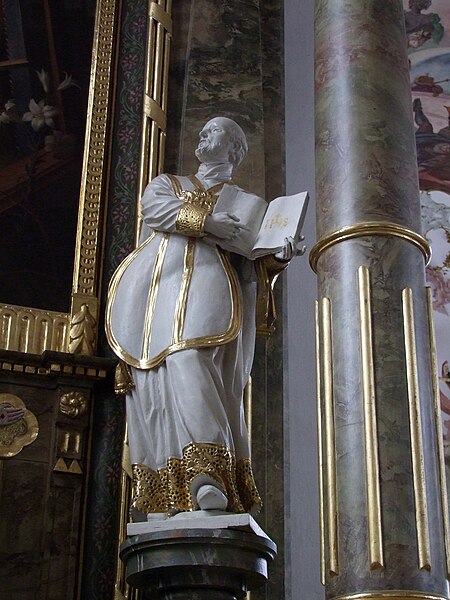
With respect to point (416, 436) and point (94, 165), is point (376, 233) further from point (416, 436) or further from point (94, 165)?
point (94, 165)

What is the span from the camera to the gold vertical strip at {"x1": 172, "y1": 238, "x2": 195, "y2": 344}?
3900 millimetres

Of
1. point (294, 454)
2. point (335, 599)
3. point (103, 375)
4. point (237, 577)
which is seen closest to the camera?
point (237, 577)

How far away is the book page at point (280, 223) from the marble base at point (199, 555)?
113 centimetres

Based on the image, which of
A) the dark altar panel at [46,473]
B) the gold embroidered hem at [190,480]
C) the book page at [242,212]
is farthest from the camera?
the dark altar panel at [46,473]

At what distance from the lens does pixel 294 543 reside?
5328mm

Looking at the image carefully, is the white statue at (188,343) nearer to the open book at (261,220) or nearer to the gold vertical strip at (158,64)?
the open book at (261,220)

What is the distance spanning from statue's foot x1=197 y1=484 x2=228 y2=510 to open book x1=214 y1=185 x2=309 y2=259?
3.40 feet

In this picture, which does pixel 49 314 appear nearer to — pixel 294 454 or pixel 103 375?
pixel 103 375

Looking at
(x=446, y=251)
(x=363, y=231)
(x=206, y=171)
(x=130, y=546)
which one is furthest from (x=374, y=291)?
(x=446, y=251)

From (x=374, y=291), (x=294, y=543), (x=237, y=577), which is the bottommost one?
(x=237, y=577)

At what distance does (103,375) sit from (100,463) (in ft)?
1.42

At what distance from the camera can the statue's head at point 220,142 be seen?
4.45 meters

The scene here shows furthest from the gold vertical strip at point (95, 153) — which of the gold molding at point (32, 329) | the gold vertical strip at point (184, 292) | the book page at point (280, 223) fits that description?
the book page at point (280, 223)

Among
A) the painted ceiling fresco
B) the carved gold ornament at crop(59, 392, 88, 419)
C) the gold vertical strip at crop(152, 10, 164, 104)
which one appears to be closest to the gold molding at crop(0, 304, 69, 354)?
the carved gold ornament at crop(59, 392, 88, 419)
